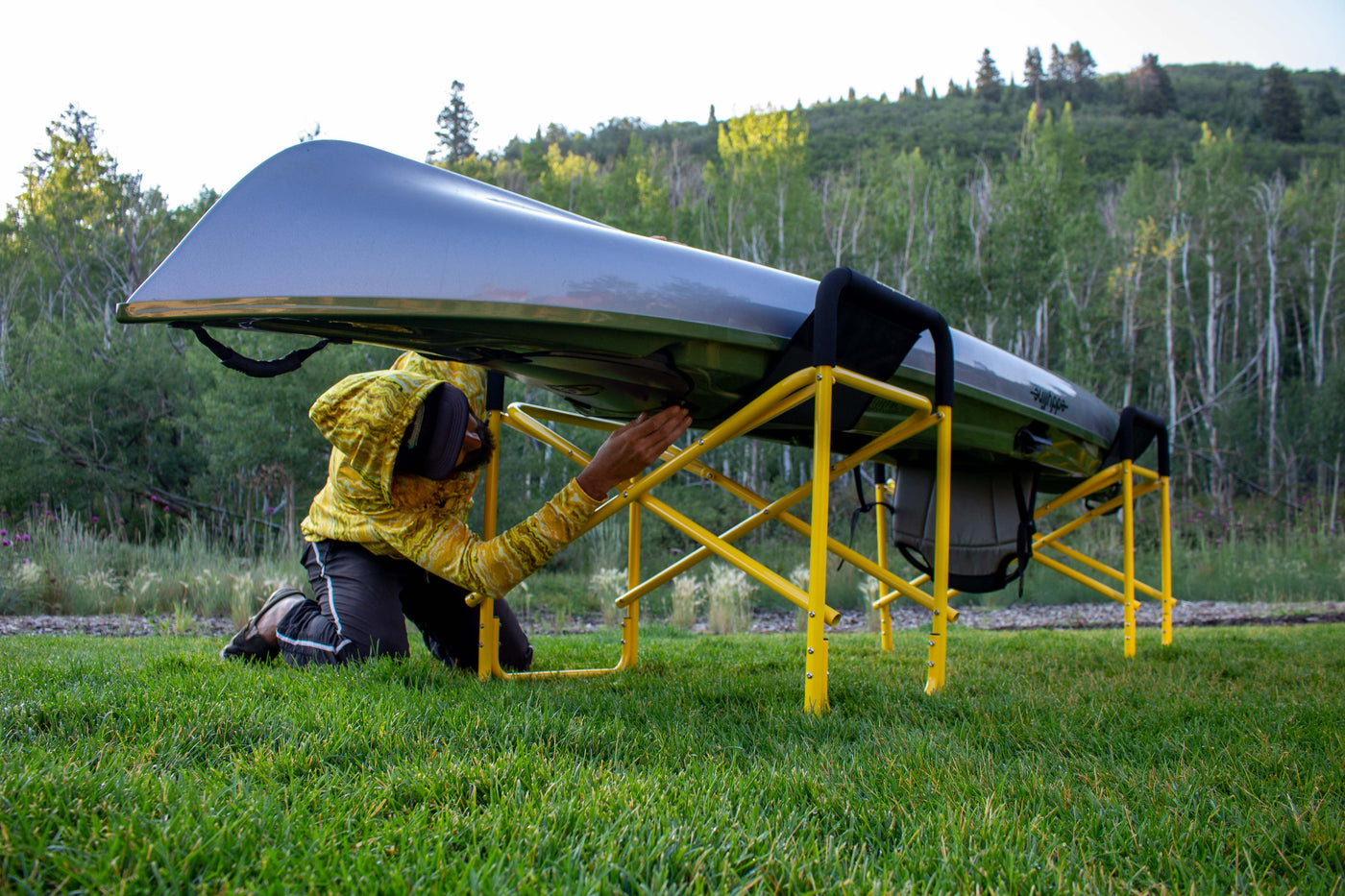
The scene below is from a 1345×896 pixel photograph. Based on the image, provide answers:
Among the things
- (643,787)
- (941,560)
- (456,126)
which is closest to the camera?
(643,787)

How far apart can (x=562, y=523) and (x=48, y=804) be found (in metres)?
1.35

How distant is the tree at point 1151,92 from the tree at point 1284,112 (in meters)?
11.7

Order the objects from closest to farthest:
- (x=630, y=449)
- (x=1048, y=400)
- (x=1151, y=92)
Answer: (x=630, y=449)
(x=1048, y=400)
(x=1151, y=92)

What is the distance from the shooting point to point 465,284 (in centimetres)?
202

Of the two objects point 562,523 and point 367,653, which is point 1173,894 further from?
point 367,653

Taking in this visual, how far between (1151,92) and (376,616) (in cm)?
6859

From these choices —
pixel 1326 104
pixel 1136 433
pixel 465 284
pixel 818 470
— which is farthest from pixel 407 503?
pixel 1326 104

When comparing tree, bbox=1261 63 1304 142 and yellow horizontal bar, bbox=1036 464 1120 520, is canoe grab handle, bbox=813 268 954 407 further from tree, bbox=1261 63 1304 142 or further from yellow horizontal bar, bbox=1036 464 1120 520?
tree, bbox=1261 63 1304 142

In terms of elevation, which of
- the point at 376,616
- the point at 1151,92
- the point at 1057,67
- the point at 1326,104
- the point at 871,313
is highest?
the point at 1057,67

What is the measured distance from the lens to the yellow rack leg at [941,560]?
2.43 meters

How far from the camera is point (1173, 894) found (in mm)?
1110

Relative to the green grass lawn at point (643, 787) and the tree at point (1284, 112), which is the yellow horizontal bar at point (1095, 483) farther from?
the tree at point (1284, 112)

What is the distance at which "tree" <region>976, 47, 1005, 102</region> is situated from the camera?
218 ft

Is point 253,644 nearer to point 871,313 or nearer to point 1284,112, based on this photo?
point 871,313
